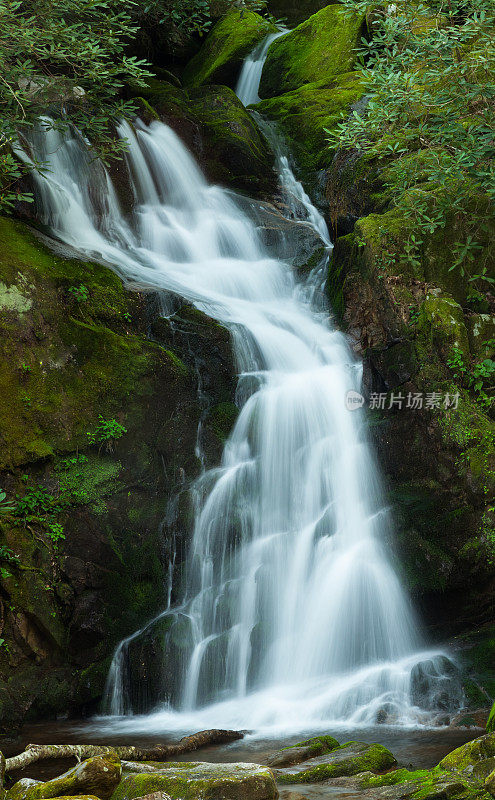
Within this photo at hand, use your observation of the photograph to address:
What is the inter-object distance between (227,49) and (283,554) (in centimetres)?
→ 1626

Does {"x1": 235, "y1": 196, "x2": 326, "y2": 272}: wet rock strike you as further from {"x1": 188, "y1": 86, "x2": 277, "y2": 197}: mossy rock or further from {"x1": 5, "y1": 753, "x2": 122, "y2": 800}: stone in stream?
{"x1": 5, "y1": 753, "x2": 122, "y2": 800}: stone in stream

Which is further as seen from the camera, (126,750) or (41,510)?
(41,510)

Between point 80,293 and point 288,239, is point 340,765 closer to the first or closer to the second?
point 80,293

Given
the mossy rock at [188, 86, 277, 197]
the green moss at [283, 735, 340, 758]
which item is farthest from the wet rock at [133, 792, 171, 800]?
the mossy rock at [188, 86, 277, 197]

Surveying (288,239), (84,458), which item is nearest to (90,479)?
(84,458)

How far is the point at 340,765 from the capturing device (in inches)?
170

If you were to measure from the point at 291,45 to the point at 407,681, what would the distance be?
17291 mm

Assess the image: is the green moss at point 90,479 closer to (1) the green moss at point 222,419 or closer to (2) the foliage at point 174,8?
(1) the green moss at point 222,419

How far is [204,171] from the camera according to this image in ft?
44.7

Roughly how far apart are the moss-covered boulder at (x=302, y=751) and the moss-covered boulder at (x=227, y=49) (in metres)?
17.5

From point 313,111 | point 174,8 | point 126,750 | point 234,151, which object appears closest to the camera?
point 126,750

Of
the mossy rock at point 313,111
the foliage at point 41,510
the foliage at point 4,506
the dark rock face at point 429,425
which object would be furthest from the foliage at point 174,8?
the foliage at point 4,506

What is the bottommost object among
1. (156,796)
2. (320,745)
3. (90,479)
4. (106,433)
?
(320,745)

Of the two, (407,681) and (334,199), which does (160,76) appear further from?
(407,681)
